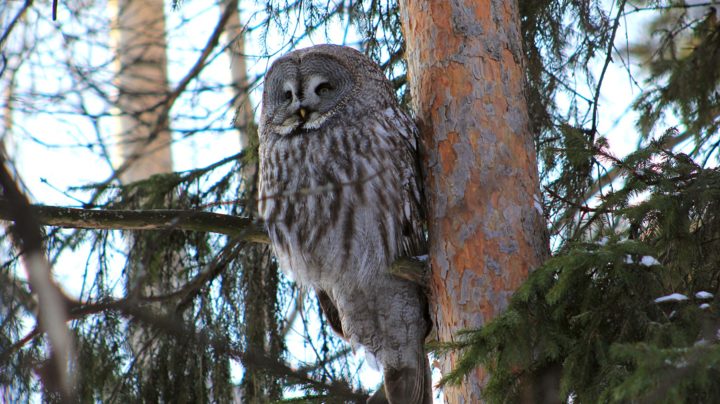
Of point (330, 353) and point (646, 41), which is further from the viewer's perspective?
point (646, 41)

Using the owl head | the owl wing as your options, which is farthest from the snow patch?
the owl head

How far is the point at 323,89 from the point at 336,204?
613mm

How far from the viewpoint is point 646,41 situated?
5336 millimetres

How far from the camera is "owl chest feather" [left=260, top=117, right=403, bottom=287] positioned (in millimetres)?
3107

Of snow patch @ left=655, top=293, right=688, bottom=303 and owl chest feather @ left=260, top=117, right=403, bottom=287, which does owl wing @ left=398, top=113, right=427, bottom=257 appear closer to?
owl chest feather @ left=260, top=117, right=403, bottom=287

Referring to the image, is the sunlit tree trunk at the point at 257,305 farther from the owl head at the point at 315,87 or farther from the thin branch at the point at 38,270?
the thin branch at the point at 38,270

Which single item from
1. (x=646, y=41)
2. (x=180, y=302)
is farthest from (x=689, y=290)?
(x=646, y=41)

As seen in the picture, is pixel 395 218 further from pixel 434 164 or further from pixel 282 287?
pixel 282 287

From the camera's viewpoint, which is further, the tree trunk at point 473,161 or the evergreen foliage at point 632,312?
the tree trunk at point 473,161

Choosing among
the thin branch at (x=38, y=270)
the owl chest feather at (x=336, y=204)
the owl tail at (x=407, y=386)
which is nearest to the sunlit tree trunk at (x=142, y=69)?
the owl chest feather at (x=336, y=204)

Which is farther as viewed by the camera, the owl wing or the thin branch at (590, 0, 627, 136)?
the thin branch at (590, 0, 627, 136)

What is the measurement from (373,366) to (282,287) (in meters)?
0.58

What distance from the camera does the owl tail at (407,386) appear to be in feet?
10.5

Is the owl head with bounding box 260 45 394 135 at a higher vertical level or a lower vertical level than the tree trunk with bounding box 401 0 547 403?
higher
